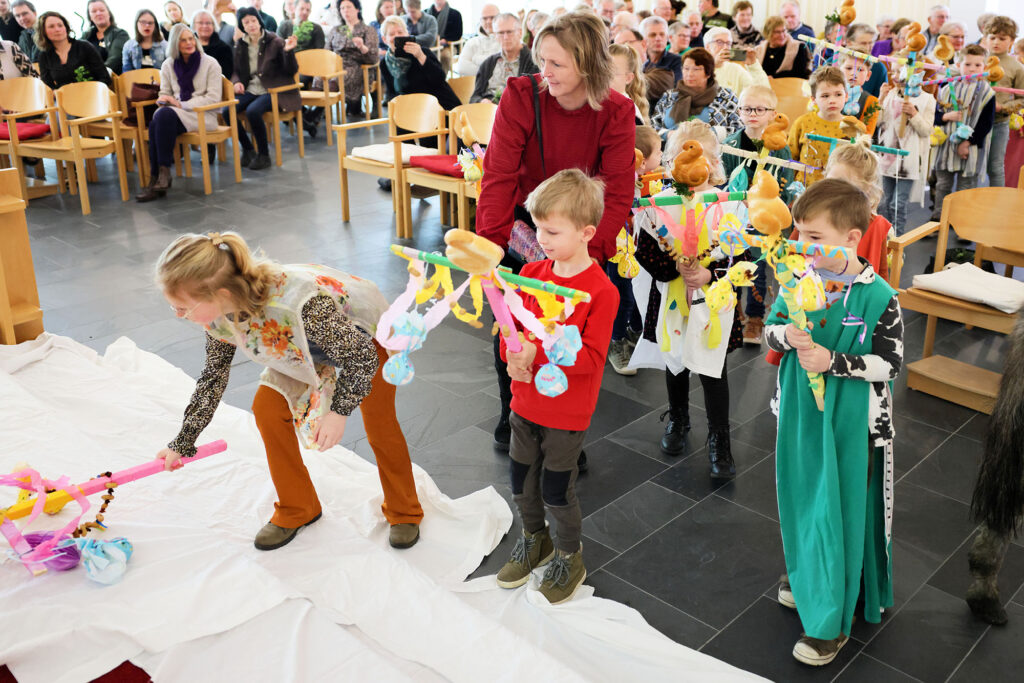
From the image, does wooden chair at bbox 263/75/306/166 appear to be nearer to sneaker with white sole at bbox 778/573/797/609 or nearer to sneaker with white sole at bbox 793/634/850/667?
sneaker with white sole at bbox 778/573/797/609

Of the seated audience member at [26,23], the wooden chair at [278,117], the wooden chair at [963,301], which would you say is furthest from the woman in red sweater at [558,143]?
the seated audience member at [26,23]

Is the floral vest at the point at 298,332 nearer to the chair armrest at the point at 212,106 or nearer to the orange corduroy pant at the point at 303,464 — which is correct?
the orange corduroy pant at the point at 303,464

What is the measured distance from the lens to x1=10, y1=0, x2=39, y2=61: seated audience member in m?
8.05

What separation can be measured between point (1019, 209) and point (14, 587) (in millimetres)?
4023

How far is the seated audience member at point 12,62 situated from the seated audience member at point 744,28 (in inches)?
248

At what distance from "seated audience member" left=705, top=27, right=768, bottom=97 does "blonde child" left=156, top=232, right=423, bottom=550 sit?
4.34m

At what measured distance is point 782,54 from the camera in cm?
800

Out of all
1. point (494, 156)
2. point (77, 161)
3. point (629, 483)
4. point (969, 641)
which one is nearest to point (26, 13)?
point (77, 161)

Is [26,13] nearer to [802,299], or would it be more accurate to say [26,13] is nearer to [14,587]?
[14,587]

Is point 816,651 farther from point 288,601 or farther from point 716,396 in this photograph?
point 288,601

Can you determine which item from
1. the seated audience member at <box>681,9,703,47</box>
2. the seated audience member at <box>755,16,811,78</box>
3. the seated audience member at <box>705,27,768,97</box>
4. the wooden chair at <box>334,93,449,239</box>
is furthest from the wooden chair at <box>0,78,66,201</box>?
the seated audience member at <box>755,16,811,78</box>

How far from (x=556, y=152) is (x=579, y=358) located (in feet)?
3.03

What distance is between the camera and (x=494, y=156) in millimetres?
2879

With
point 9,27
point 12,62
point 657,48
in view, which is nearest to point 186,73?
point 12,62
